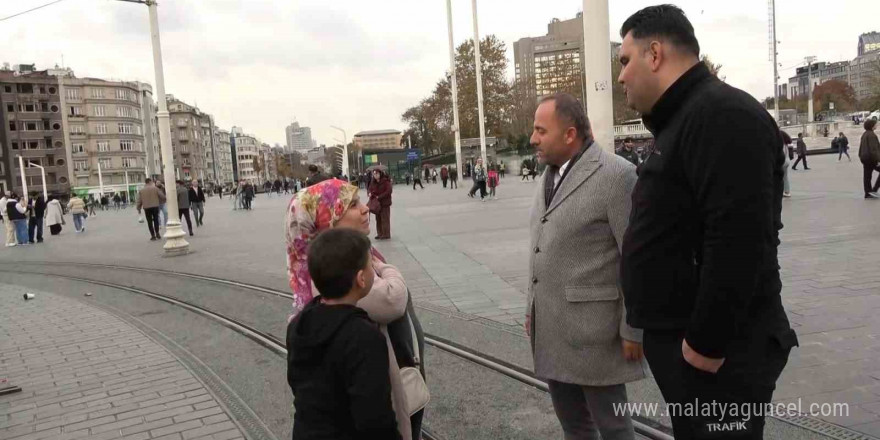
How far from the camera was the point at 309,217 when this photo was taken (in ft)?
10.8


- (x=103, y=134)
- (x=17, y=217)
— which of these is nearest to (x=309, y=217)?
(x=17, y=217)

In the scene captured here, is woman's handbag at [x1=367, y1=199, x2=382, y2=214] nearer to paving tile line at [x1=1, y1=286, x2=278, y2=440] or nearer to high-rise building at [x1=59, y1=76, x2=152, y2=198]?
paving tile line at [x1=1, y1=286, x2=278, y2=440]

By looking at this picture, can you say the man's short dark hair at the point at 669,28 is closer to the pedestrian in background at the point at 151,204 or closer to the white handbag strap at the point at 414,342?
the white handbag strap at the point at 414,342

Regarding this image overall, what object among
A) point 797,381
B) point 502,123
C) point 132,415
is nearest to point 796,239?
point 797,381

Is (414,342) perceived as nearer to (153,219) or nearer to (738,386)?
(738,386)

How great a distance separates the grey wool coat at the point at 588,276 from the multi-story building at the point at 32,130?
4365 inches

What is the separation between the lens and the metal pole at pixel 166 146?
1426cm

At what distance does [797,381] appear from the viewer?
432 cm

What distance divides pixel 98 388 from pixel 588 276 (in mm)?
4607

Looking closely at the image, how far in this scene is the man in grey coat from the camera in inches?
107

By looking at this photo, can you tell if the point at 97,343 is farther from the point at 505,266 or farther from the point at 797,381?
the point at 797,381

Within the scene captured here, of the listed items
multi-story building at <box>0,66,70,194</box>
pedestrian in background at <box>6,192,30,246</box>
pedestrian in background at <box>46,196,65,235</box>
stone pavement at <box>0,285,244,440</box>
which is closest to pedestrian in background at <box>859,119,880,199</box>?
stone pavement at <box>0,285,244,440</box>

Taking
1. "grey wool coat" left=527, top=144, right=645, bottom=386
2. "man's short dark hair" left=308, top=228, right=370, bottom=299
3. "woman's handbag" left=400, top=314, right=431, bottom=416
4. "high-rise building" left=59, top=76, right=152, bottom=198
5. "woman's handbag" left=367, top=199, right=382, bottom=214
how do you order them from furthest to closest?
"high-rise building" left=59, top=76, right=152, bottom=198, "woman's handbag" left=367, top=199, right=382, bottom=214, "grey wool coat" left=527, top=144, right=645, bottom=386, "woman's handbag" left=400, top=314, right=431, bottom=416, "man's short dark hair" left=308, top=228, right=370, bottom=299

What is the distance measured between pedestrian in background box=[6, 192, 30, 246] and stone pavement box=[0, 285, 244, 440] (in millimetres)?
15069
